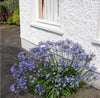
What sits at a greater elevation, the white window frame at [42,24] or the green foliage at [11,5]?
the green foliage at [11,5]

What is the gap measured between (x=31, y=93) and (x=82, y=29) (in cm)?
185

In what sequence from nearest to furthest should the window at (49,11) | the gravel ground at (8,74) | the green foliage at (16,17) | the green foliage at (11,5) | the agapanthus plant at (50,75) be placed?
Result: the agapanthus plant at (50,75), the gravel ground at (8,74), the window at (49,11), the green foliage at (16,17), the green foliage at (11,5)

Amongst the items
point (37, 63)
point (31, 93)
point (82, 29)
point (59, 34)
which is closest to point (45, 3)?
point (59, 34)

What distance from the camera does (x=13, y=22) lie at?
12641 mm

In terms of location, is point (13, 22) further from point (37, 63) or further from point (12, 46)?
point (37, 63)

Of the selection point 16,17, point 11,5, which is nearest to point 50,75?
point 16,17

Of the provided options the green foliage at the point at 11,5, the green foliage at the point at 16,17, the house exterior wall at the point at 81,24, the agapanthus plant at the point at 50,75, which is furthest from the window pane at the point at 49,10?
the green foliage at the point at 11,5

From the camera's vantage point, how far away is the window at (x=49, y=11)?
5055 millimetres

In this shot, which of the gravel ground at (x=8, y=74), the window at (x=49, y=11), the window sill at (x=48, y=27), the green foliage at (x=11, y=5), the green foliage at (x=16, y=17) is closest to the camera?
the gravel ground at (x=8, y=74)

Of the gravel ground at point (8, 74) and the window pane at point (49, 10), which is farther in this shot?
the window pane at point (49, 10)

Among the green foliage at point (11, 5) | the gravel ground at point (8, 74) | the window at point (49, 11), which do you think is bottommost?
the gravel ground at point (8, 74)

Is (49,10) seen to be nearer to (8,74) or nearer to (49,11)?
(49,11)

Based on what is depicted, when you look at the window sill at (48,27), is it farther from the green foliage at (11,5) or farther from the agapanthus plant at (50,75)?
the green foliage at (11,5)

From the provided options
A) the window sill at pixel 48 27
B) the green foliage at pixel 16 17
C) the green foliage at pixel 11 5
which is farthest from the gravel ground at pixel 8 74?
the green foliage at pixel 11 5
